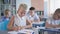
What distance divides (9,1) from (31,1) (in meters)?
1.06

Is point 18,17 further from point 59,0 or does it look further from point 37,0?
point 59,0

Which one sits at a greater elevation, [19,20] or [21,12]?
[21,12]

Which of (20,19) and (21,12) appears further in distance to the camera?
(20,19)

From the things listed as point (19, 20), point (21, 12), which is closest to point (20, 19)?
point (19, 20)

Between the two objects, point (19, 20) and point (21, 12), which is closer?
point (21, 12)

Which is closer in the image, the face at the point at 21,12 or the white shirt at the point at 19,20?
the face at the point at 21,12

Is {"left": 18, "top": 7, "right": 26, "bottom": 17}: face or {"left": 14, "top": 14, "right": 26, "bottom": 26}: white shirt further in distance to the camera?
{"left": 14, "top": 14, "right": 26, "bottom": 26}: white shirt

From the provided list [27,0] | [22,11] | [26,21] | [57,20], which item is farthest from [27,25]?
[27,0]

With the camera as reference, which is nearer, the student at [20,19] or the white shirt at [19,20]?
the student at [20,19]

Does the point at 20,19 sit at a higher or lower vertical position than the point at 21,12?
lower

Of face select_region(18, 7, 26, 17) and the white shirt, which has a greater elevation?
face select_region(18, 7, 26, 17)

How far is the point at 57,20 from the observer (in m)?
2.75

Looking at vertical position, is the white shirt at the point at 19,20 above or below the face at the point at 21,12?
below

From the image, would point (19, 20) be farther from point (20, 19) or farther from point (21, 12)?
point (21, 12)
